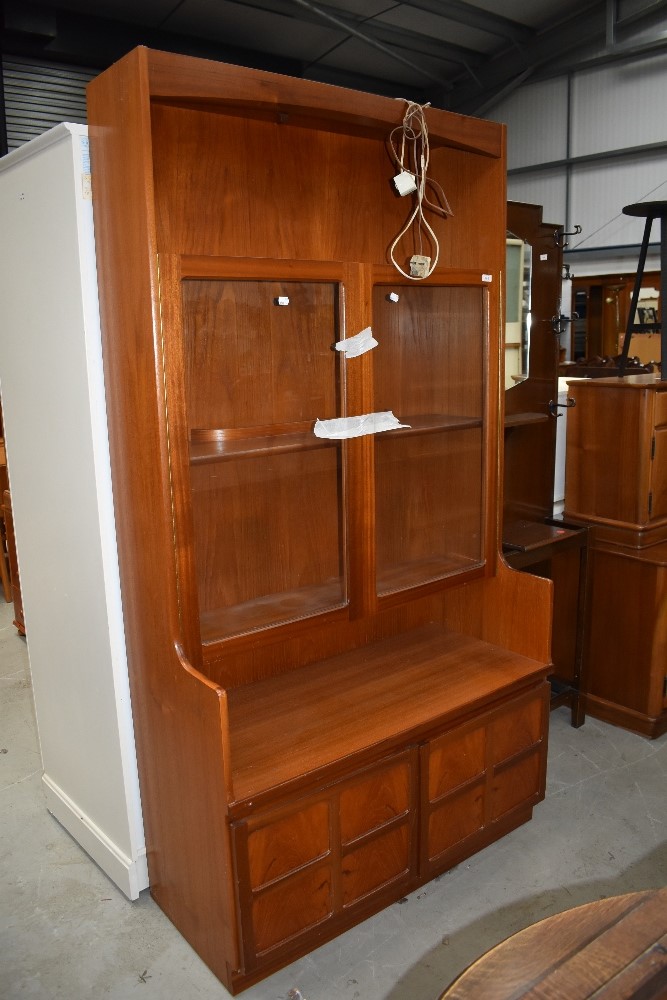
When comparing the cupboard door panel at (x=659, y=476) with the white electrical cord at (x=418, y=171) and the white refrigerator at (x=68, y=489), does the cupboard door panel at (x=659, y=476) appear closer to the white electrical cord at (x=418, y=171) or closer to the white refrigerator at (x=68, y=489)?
the white electrical cord at (x=418, y=171)

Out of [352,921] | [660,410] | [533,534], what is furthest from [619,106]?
[352,921]

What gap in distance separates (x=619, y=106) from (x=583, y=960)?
25.2 feet

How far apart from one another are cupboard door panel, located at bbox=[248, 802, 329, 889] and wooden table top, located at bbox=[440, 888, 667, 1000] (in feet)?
2.57

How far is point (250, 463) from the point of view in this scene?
2158 millimetres

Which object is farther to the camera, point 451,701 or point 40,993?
point 451,701

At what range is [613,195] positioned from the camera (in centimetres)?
743

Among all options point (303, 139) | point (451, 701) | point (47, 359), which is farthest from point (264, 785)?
point (303, 139)

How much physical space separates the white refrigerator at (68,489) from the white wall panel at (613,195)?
645cm

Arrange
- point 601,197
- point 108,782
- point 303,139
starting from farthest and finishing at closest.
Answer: point 601,197 < point 108,782 < point 303,139

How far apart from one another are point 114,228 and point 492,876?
2005mm

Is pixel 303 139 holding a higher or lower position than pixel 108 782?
higher

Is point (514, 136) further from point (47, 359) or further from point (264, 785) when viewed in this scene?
point (264, 785)

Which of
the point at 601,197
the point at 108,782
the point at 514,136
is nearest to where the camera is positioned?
the point at 108,782

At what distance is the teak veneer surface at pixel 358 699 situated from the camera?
1928 millimetres
